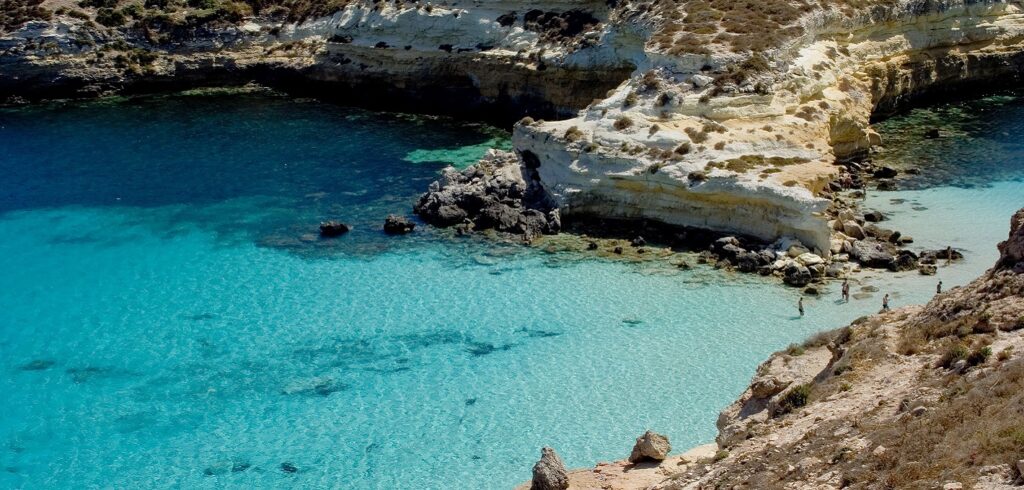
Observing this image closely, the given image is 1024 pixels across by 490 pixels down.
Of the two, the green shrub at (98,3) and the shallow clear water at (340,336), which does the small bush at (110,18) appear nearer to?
the green shrub at (98,3)

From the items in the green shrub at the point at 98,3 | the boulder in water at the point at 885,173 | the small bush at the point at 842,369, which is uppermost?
the small bush at the point at 842,369

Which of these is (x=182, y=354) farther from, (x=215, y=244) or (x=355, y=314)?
(x=215, y=244)

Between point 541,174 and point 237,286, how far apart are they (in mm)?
17162

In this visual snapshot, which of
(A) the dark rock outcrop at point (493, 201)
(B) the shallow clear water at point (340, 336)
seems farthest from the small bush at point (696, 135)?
(B) the shallow clear water at point (340, 336)

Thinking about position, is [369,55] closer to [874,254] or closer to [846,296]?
[874,254]

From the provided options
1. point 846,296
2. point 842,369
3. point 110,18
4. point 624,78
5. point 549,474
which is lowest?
point 846,296

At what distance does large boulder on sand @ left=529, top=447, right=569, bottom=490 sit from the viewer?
28844 mm

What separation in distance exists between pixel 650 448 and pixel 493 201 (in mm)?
28920

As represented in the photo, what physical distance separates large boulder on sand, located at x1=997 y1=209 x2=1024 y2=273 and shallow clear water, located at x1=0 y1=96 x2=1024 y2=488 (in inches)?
505

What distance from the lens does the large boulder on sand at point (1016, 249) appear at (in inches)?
979

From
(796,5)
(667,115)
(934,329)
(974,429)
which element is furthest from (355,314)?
(796,5)

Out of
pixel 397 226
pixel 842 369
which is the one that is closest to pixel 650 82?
pixel 397 226

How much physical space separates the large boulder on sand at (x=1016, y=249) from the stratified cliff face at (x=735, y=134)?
2310 centimetres

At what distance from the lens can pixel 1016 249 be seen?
82.5 feet
